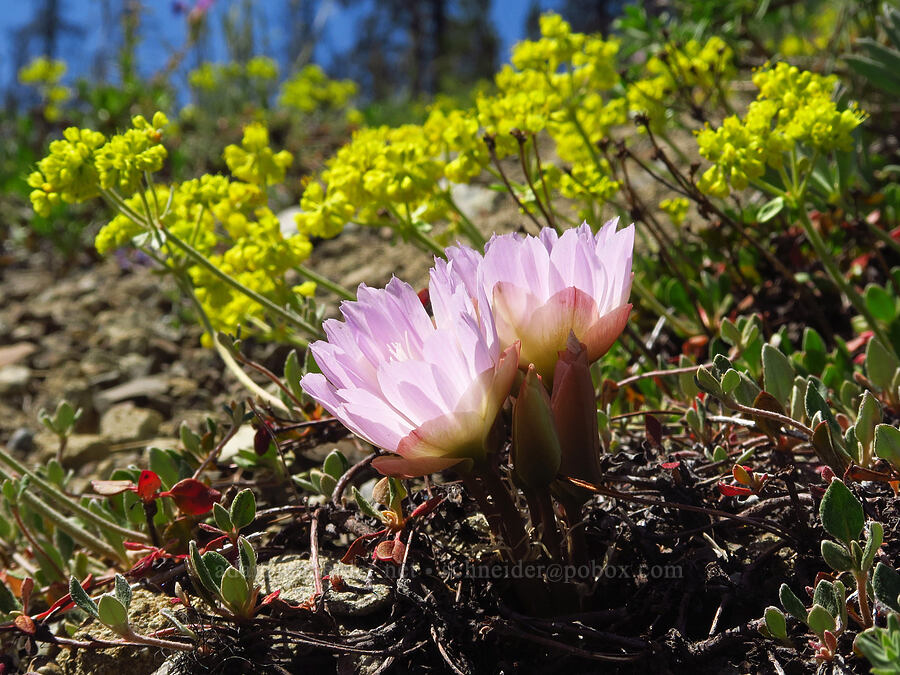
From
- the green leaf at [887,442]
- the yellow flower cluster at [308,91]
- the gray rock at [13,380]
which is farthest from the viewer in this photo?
the yellow flower cluster at [308,91]

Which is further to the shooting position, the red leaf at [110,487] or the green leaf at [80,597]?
the red leaf at [110,487]

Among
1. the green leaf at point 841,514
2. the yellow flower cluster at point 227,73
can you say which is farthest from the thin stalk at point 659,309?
the yellow flower cluster at point 227,73

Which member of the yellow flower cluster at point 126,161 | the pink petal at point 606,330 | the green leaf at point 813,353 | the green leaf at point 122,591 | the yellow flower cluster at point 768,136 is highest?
the yellow flower cluster at point 126,161

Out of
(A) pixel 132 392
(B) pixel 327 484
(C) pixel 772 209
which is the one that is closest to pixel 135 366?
(A) pixel 132 392

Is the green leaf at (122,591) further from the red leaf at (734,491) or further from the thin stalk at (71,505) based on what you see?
the red leaf at (734,491)

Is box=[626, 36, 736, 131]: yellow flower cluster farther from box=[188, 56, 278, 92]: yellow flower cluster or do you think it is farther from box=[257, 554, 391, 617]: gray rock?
box=[188, 56, 278, 92]: yellow flower cluster

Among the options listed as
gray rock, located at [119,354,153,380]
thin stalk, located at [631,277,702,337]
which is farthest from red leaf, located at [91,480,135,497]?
gray rock, located at [119,354,153,380]
